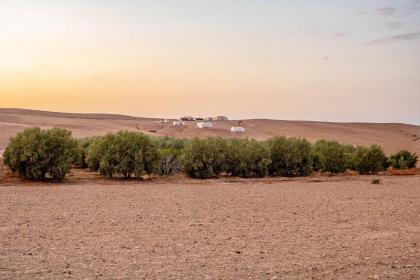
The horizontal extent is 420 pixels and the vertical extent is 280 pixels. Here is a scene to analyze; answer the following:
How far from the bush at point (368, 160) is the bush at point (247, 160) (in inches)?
283

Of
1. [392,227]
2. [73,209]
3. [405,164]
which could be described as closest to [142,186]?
[73,209]

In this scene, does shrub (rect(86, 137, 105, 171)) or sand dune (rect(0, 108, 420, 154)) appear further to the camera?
sand dune (rect(0, 108, 420, 154))

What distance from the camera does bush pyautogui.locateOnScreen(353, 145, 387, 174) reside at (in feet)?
120

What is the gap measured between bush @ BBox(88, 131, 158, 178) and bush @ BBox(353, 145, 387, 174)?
44.6ft

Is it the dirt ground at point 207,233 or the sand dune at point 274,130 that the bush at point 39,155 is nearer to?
the dirt ground at point 207,233

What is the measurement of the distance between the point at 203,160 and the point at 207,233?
17.3m

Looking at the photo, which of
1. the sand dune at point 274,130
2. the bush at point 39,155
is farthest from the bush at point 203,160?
the sand dune at point 274,130

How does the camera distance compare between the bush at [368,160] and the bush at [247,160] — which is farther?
the bush at [368,160]

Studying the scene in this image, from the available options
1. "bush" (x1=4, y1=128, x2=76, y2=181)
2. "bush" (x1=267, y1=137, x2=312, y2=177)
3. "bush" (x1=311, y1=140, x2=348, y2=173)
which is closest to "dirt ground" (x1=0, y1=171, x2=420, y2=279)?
"bush" (x1=4, y1=128, x2=76, y2=181)

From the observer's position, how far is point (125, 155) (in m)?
29.6

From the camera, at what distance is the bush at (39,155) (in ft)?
90.6

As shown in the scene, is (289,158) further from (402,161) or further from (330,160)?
(402,161)

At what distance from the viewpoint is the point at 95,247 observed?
39.7 feet

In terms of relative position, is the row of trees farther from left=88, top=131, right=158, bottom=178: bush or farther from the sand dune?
the sand dune
